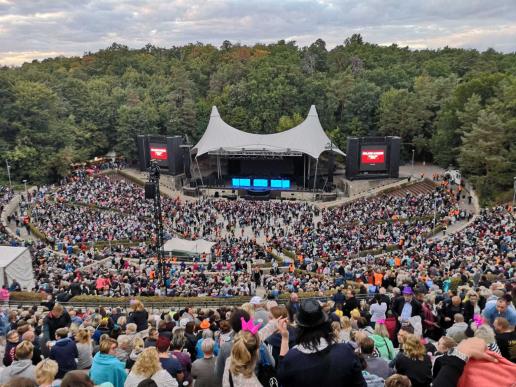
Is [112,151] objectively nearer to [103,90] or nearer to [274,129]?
[103,90]

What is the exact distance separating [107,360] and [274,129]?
144 ft

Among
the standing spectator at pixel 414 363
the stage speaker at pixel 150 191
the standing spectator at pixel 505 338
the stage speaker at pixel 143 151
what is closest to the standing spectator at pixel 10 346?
the standing spectator at pixel 414 363

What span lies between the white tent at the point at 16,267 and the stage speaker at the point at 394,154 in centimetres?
2667

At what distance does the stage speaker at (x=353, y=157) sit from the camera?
3634 cm

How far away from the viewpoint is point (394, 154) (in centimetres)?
3625

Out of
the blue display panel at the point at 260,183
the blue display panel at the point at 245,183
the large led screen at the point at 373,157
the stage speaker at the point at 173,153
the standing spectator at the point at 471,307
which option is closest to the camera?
the standing spectator at the point at 471,307

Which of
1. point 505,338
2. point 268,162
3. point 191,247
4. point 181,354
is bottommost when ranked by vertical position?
point 268,162

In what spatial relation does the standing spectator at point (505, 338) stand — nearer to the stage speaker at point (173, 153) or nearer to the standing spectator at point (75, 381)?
the standing spectator at point (75, 381)

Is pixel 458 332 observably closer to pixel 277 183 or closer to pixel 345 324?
pixel 345 324

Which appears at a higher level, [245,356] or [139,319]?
[245,356]

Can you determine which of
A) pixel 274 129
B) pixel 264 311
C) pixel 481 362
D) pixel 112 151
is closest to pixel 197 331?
pixel 264 311

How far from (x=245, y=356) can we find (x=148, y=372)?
130 centimetres

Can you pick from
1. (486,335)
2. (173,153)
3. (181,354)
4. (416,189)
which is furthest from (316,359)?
(173,153)

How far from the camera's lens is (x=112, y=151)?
49438mm
